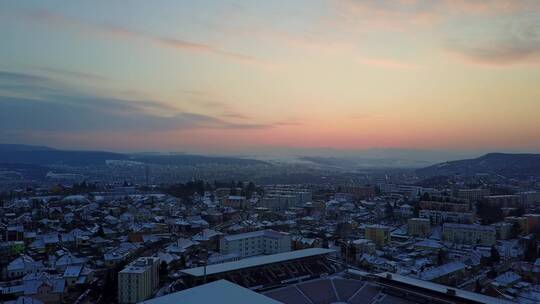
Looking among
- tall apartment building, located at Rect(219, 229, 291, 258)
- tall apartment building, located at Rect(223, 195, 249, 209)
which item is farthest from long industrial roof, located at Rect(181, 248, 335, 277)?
tall apartment building, located at Rect(223, 195, 249, 209)

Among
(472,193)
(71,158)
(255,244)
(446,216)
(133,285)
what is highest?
(71,158)

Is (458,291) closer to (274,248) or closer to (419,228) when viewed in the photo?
(274,248)

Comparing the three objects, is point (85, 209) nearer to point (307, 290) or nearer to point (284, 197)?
point (284, 197)

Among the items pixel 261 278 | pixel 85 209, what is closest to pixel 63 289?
pixel 261 278

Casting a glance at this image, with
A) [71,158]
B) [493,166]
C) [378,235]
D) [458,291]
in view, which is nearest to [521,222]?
[378,235]

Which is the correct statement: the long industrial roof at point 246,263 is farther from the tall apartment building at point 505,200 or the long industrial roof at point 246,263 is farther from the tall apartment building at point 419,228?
the tall apartment building at point 505,200

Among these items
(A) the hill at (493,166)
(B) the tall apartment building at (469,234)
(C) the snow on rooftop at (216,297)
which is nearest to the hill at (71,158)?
(A) the hill at (493,166)
